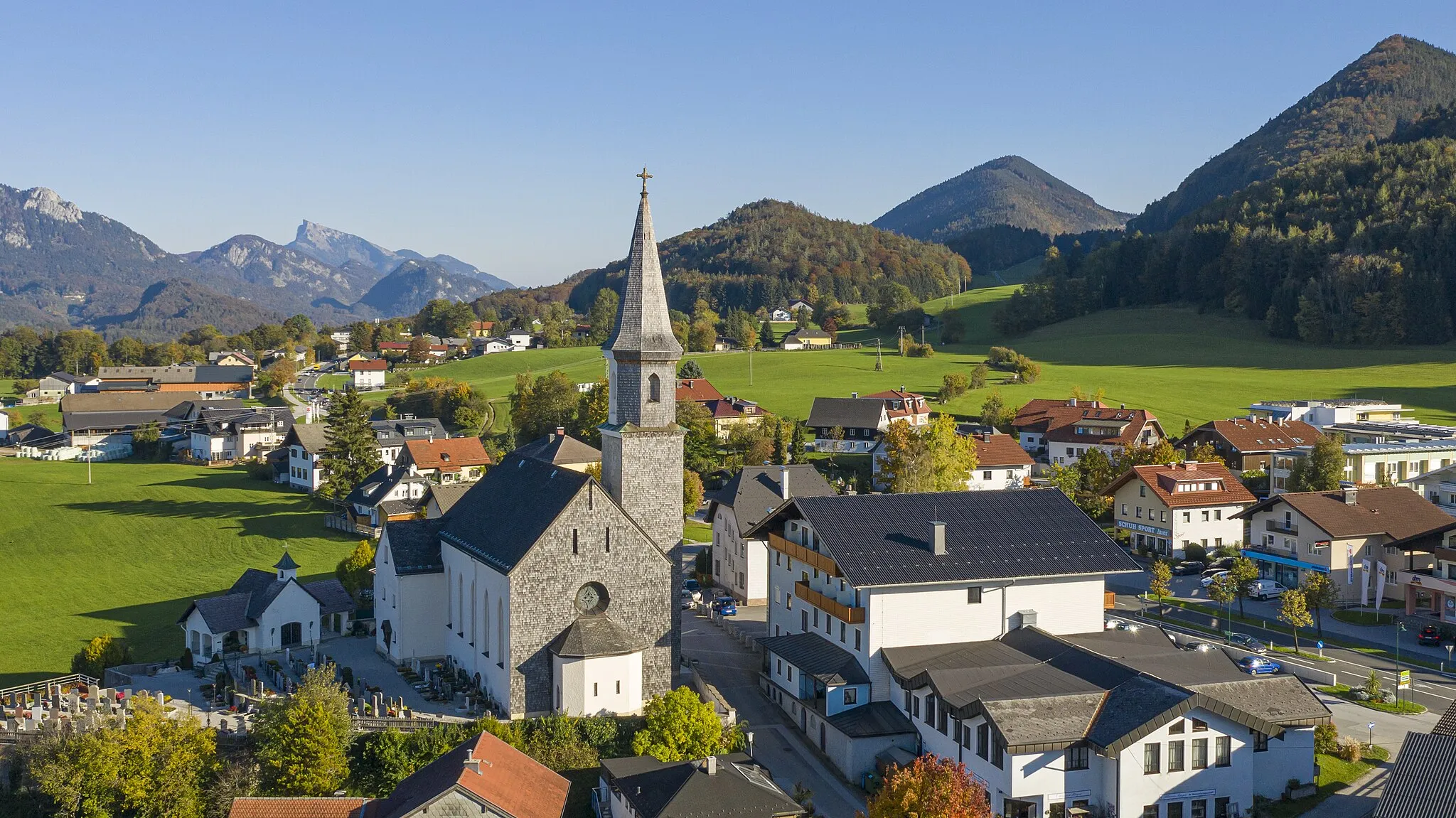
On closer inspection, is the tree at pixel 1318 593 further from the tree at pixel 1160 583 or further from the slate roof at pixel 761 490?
the slate roof at pixel 761 490

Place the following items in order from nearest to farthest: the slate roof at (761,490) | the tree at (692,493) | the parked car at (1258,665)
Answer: the parked car at (1258,665)
the slate roof at (761,490)
the tree at (692,493)

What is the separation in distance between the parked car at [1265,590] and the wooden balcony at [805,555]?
22597 millimetres

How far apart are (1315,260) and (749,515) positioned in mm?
99108

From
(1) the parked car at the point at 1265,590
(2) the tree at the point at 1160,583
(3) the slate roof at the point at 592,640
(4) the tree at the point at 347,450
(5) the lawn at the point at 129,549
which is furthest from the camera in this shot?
(4) the tree at the point at 347,450

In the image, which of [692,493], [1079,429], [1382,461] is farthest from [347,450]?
[1382,461]

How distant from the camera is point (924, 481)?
69.0 metres

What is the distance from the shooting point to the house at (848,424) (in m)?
89.4

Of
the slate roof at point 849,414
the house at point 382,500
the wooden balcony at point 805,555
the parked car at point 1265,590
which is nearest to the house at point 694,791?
the wooden balcony at point 805,555

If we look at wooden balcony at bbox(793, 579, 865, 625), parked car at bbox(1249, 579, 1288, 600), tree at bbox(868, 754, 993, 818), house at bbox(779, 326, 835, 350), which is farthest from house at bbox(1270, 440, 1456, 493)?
house at bbox(779, 326, 835, 350)

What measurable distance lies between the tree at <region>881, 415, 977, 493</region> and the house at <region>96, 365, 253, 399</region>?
96.8 m

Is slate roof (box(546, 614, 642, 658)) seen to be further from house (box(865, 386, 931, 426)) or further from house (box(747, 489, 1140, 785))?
house (box(865, 386, 931, 426))

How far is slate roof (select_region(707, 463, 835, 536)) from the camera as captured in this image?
183ft

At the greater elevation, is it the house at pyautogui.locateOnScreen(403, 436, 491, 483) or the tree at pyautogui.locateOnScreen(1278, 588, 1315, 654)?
the house at pyautogui.locateOnScreen(403, 436, 491, 483)

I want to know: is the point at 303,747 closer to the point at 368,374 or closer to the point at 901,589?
the point at 901,589
